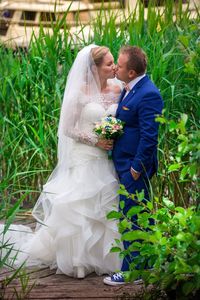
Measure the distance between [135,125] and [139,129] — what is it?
0.04 m

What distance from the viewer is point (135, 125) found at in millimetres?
5965

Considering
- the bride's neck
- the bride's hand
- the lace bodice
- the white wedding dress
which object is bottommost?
the white wedding dress

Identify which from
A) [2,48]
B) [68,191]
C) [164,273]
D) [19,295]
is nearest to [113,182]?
[68,191]

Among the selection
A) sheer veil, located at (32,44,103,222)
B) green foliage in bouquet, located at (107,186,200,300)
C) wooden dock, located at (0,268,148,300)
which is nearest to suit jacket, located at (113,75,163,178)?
sheer veil, located at (32,44,103,222)

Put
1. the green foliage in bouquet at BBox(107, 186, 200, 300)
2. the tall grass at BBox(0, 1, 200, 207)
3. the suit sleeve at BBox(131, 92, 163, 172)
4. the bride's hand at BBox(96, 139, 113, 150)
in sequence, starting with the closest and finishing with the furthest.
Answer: the green foliage in bouquet at BBox(107, 186, 200, 300)
the suit sleeve at BBox(131, 92, 163, 172)
the bride's hand at BBox(96, 139, 113, 150)
the tall grass at BBox(0, 1, 200, 207)

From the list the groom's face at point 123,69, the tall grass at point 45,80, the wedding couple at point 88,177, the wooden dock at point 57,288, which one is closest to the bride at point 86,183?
the wedding couple at point 88,177

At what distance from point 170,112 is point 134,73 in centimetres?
129

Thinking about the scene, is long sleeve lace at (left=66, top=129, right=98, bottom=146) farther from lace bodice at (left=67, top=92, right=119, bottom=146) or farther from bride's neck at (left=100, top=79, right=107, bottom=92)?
bride's neck at (left=100, top=79, right=107, bottom=92)

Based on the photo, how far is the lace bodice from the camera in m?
6.27

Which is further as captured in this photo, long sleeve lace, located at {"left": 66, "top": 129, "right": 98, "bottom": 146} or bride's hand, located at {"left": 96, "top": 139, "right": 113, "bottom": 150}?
long sleeve lace, located at {"left": 66, "top": 129, "right": 98, "bottom": 146}

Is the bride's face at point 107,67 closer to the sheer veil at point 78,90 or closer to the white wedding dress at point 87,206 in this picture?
the sheer veil at point 78,90

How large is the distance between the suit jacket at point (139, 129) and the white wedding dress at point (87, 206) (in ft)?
0.63

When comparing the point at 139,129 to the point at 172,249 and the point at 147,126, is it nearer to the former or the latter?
the point at 147,126

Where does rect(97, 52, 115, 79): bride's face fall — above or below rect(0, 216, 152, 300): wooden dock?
above
